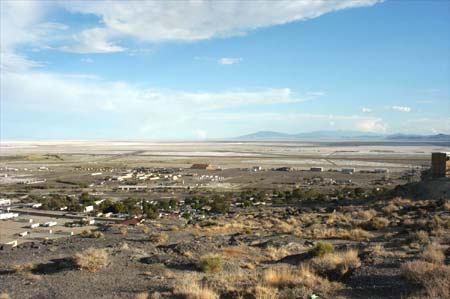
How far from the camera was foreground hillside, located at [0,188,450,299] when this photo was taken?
345 inches

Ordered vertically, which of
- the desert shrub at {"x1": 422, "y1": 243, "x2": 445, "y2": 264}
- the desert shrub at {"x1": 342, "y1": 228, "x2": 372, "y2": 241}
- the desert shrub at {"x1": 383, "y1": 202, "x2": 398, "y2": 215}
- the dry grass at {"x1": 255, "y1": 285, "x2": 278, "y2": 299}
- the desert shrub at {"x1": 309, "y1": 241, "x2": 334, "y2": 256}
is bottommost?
the desert shrub at {"x1": 383, "y1": 202, "x2": 398, "y2": 215}

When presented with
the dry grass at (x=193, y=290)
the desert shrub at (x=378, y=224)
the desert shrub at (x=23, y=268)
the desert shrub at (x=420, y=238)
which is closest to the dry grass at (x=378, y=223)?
the desert shrub at (x=378, y=224)

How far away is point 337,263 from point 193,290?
3713mm

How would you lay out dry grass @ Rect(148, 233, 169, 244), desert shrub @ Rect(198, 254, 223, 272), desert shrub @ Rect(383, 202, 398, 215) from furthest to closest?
desert shrub @ Rect(383, 202, 398, 215) < dry grass @ Rect(148, 233, 169, 244) < desert shrub @ Rect(198, 254, 223, 272)

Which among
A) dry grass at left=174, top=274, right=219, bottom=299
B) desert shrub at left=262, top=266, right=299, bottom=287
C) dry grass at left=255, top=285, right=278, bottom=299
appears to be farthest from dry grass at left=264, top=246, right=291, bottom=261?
dry grass at left=255, top=285, right=278, bottom=299

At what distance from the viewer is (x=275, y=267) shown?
11492 mm

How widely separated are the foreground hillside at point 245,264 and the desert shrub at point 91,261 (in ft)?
0.09

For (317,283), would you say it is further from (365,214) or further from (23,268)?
(365,214)

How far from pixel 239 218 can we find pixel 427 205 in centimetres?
1000

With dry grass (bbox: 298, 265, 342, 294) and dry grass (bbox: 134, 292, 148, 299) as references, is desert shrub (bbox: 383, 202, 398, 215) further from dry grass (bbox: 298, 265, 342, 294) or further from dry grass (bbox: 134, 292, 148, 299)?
dry grass (bbox: 134, 292, 148, 299)

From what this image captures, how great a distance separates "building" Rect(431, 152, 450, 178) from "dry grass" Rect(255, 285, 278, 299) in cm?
2746

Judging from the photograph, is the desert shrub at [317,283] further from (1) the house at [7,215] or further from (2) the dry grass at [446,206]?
(1) the house at [7,215]

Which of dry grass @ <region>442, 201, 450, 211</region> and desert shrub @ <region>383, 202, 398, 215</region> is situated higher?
dry grass @ <region>442, 201, 450, 211</region>

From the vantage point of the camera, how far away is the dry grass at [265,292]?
8.06 meters
